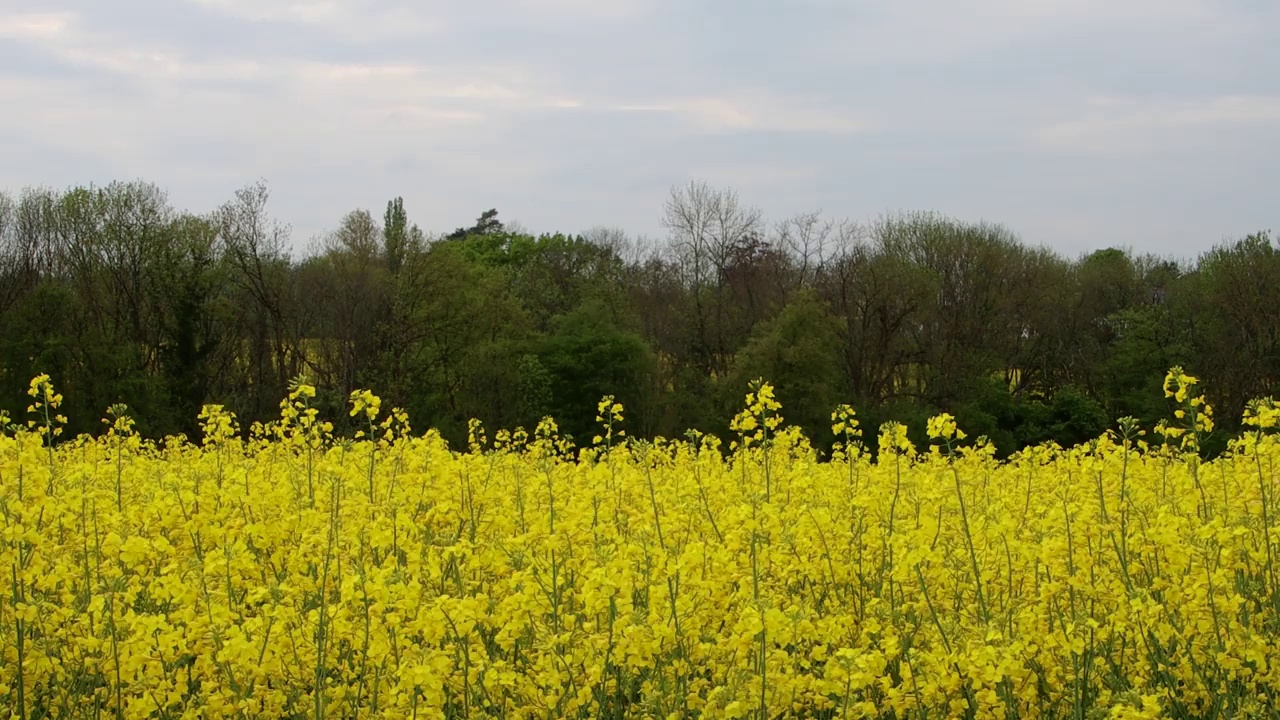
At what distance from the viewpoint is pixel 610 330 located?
3991 centimetres

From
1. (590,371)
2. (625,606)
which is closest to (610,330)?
(590,371)

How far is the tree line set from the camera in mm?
37500

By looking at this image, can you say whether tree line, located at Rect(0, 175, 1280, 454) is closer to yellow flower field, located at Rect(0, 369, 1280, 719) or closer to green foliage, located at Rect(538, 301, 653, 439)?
green foliage, located at Rect(538, 301, 653, 439)

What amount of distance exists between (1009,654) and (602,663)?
4.58 feet

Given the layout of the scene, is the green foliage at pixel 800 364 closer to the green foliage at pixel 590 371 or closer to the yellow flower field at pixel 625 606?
the green foliage at pixel 590 371

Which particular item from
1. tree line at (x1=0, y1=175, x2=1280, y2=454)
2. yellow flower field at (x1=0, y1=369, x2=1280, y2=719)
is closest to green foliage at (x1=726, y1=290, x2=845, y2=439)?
tree line at (x1=0, y1=175, x2=1280, y2=454)

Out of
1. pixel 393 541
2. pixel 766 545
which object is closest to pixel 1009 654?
pixel 766 545

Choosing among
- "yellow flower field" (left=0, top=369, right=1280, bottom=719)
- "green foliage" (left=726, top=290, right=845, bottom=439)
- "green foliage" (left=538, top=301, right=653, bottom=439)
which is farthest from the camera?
"green foliage" (left=538, top=301, right=653, bottom=439)

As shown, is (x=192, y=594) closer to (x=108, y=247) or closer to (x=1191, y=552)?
(x=1191, y=552)

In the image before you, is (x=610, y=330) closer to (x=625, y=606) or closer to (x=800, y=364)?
(x=800, y=364)

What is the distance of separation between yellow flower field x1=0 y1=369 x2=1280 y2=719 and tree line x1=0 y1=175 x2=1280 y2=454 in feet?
93.0

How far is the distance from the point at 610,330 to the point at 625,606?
35.1 m

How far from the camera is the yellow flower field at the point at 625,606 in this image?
170 inches

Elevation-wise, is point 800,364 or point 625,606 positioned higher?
point 800,364
